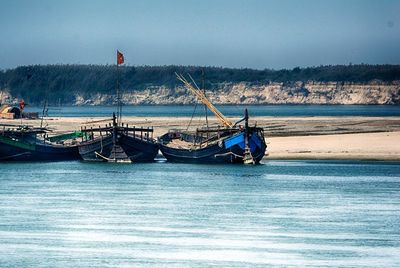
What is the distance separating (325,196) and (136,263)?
1560 cm

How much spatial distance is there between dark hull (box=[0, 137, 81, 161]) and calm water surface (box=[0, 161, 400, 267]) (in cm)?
398

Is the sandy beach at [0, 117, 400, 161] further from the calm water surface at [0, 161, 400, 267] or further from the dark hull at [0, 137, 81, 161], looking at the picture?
the calm water surface at [0, 161, 400, 267]

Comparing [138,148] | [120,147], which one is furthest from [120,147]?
[138,148]

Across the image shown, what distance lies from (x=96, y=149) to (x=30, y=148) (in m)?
3.59

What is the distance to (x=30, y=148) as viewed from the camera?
6191 centimetres

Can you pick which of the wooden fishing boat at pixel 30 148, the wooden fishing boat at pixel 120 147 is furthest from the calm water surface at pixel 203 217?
the wooden fishing boat at pixel 30 148

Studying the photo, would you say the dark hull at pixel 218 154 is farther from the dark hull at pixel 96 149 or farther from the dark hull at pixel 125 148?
the dark hull at pixel 96 149

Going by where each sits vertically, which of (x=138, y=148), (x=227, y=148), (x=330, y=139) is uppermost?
(x=227, y=148)

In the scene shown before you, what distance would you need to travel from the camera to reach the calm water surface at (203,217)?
3162 centimetres

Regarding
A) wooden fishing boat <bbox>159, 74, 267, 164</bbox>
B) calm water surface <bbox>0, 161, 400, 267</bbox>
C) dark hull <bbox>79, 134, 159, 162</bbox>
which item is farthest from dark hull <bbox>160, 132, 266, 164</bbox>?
dark hull <bbox>79, 134, 159, 162</bbox>

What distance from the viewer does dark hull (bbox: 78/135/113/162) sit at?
60594 mm

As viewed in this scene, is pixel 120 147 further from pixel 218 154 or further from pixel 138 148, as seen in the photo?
pixel 218 154

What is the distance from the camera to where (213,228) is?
36.2m

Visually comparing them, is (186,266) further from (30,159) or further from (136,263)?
(30,159)
